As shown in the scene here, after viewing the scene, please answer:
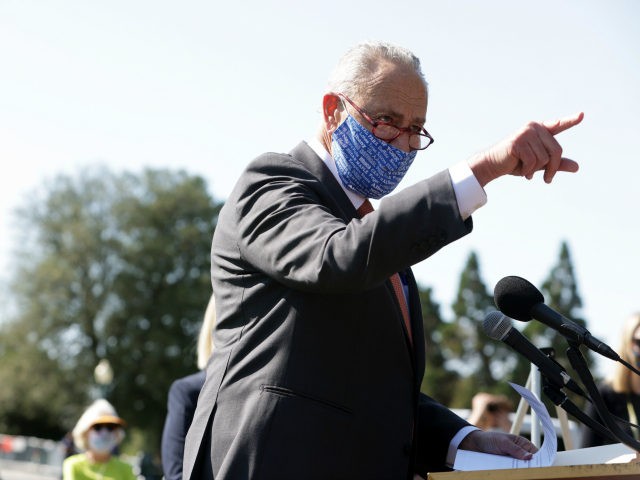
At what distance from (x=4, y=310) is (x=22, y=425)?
370 inches

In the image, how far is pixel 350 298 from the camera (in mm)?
2729

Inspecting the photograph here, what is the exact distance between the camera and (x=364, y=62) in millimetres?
3125

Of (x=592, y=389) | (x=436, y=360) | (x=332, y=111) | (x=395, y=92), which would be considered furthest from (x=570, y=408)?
(x=436, y=360)

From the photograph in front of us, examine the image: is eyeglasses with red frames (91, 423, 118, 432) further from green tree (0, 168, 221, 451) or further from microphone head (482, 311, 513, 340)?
green tree (0, 168, 221, 451)

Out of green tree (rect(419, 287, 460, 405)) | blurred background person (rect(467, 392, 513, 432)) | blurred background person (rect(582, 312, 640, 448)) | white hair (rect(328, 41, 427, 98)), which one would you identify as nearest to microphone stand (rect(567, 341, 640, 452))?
white hair (rect(328, 41, 427, 98))

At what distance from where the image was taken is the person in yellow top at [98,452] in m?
8.63

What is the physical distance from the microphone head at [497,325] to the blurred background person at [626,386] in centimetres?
310

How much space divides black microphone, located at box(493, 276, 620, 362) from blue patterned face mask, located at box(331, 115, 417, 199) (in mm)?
516

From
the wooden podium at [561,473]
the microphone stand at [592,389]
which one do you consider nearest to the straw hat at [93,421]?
the microphone stand at [592,389]

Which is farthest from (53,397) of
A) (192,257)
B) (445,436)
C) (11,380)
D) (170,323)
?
(445,436)

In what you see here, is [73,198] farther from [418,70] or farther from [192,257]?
[418,70]

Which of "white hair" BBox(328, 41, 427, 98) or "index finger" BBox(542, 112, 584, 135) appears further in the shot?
"white hair" BBox(328, 41, 427, 98)

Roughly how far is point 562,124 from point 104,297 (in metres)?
48.2

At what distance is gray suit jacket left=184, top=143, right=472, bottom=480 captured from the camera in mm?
2449
